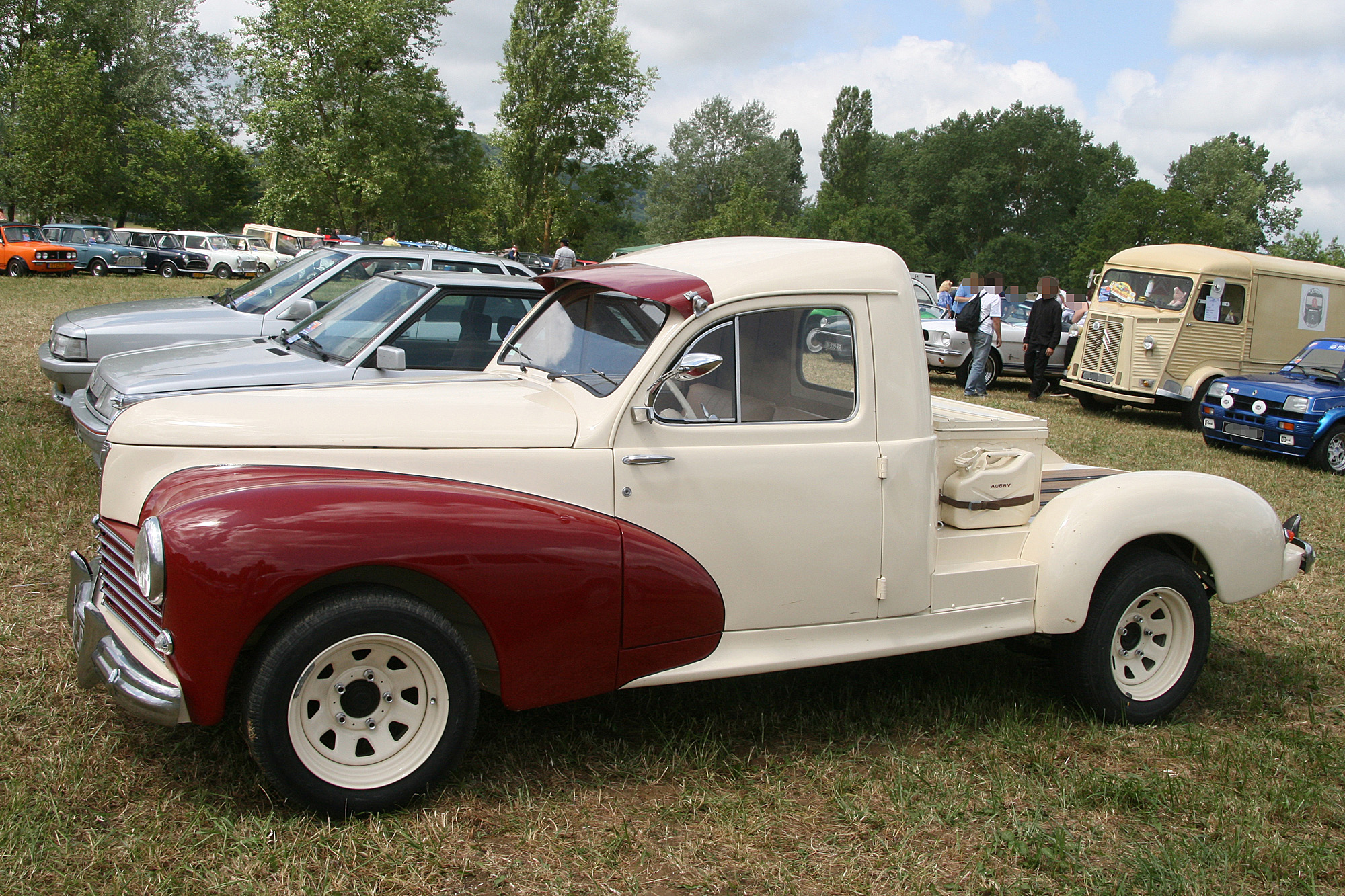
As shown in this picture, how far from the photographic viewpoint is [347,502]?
114 inches

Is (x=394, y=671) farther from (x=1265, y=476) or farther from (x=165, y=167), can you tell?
(x=165, y=167)

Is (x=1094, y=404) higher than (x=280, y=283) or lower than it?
lower

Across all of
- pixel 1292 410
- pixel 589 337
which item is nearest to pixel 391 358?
pixel 589 337

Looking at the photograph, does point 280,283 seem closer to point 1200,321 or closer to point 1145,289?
point 1145,289

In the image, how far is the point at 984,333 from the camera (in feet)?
48.6

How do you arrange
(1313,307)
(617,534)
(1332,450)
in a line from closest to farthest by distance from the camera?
(617,534), (1332,450), (1313,307)

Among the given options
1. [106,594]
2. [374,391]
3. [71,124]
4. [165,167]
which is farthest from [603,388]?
[165,167]

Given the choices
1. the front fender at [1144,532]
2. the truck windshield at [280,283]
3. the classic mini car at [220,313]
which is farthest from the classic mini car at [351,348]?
the front fender at [1144,532]

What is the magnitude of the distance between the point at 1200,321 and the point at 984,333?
2991mm

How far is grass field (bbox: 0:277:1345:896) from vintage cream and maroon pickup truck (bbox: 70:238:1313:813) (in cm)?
26

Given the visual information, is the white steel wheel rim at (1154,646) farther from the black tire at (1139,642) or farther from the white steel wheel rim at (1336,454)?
the white steel wheel rim at (1336,454)

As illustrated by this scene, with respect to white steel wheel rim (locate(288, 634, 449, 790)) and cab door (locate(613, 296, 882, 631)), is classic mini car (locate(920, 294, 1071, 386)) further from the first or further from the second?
white steel wheel rim (locate(288, 634, 449, 790))

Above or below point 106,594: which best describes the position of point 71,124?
above

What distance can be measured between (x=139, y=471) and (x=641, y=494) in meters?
1.71
